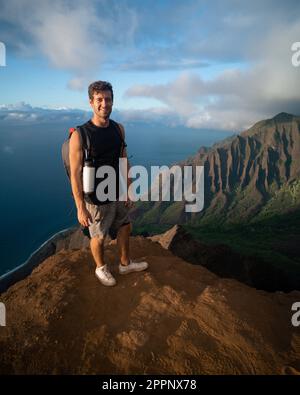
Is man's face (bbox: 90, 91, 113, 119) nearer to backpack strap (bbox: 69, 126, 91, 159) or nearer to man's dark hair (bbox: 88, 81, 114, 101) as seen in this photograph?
man's dark hair (bbox: 88, 81, 114, 101)

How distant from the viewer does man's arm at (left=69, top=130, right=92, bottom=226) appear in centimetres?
548

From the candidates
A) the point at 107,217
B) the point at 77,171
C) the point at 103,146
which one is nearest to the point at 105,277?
the point at 107,217

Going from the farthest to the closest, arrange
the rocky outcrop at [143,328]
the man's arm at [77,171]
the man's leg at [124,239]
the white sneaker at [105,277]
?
the man's leg at [124,239] → the white sneaker at [105,277] → the man's arm at [77,171] → the rocky outcrop at [143,328]

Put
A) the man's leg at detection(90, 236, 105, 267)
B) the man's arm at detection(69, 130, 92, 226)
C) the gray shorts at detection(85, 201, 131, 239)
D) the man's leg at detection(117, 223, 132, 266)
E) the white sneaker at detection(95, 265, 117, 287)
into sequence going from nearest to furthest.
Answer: the man's arm at detection(69, 130, 92, 226)
the gray shorts at detection(85, 201, 131, 239)
the man's leg at detection(90, 236, 105, 267)
the white sneaker at detection(95, 265, 117, 287)
the man's leg at detection(117, 223, 132, 266)

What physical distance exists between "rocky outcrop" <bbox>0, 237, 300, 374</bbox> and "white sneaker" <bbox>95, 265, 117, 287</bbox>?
0.13 metres

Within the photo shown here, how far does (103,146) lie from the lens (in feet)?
19.0

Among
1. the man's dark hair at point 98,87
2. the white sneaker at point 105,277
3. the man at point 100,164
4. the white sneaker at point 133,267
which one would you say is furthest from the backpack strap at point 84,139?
the white sneaker at point 133,267

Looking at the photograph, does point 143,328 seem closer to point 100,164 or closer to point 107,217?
point 107,217

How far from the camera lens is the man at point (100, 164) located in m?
5.53

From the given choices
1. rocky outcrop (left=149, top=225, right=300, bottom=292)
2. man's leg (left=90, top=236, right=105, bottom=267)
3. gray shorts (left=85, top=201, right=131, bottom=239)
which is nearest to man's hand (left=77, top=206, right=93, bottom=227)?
gray shorts (left=85, top=201, right=131, bottom=239)

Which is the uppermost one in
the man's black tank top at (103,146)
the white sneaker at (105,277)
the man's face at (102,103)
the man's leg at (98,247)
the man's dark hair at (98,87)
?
the man's dark hair at (98,87)

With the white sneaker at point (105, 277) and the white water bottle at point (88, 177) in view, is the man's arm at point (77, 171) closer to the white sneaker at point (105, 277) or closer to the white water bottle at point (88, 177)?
the white water bottle at point (88, 177)
